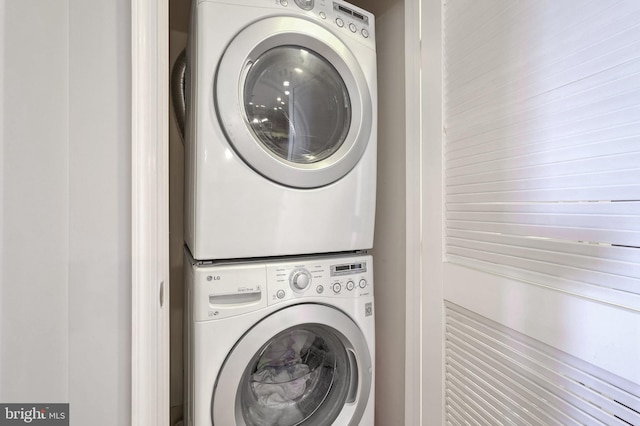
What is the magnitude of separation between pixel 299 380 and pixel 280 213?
0.64m

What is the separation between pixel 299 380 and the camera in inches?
45.5

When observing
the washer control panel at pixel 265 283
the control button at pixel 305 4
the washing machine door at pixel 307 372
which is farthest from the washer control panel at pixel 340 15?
the washing machine door at pixel 307 372

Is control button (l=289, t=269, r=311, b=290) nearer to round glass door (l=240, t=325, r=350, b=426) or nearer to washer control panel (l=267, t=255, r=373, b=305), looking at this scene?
washer control panel (l=267, t=255, r=373, b=305)

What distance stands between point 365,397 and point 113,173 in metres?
1.09

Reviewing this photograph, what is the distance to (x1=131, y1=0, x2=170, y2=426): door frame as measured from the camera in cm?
63

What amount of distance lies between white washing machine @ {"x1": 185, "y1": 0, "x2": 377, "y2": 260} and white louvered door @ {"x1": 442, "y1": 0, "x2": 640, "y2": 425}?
31 centimetres

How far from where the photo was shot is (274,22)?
0.98 meters

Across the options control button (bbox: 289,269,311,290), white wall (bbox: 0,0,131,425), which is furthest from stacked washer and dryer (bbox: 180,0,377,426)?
white wall (bbox: 0,0,131,425)

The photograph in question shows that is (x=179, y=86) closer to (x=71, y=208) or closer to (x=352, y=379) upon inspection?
(x=71, y=208)

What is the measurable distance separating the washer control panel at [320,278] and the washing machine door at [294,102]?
28cm
